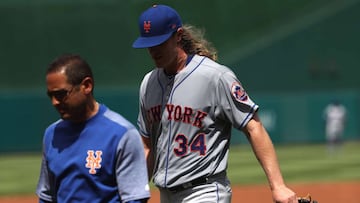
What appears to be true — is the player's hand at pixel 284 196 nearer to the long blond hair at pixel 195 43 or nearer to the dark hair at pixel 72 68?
the long blond hair at pixel 195 43

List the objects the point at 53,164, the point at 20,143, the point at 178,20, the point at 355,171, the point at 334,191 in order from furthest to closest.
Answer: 1. the point at 20,143
2. the point at 355,171
3. the point at 334,191
4. the point at 178,20
5. the point at 53,164

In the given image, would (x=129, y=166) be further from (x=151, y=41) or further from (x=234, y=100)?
(x=234, y=100)

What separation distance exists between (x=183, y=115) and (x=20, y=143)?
859 inches

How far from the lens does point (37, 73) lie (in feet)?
92.5

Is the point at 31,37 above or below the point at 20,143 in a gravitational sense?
above

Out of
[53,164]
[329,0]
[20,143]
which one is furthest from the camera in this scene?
[329,0]

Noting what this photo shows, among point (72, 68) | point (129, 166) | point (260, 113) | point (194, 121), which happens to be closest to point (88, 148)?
point (129, 166)

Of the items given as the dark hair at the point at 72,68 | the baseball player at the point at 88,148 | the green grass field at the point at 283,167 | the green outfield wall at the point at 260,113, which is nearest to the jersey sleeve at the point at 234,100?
the baseball player at the point at 88,148

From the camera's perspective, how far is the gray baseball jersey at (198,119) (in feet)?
15.0

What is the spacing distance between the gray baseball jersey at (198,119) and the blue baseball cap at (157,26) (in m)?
0.29

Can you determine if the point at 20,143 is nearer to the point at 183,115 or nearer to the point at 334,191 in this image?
the point at 334,191

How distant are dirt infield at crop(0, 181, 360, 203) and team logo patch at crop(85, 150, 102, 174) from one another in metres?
8.97

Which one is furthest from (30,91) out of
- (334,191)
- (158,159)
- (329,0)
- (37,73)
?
(158,159)

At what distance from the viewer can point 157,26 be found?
14.6ft
